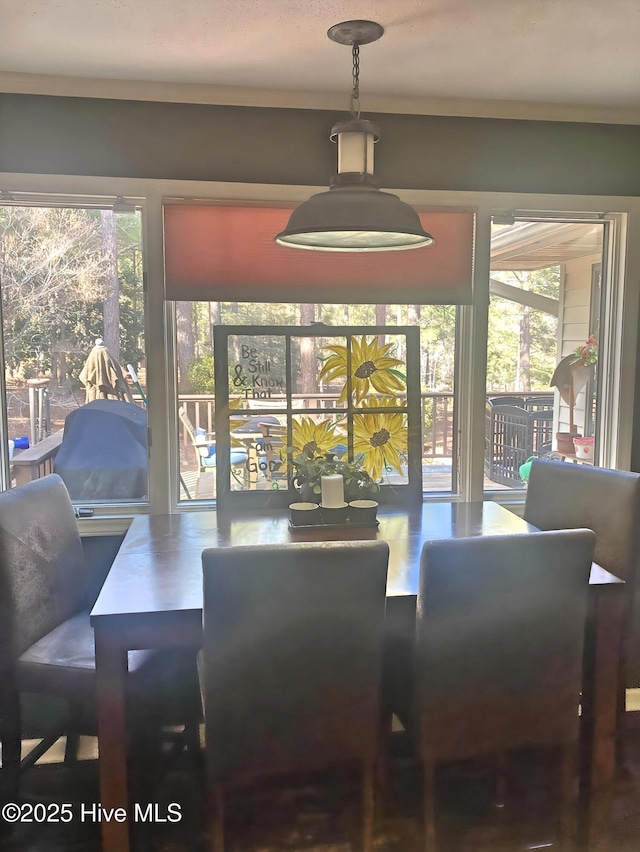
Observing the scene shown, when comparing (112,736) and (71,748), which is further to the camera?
(71,748)


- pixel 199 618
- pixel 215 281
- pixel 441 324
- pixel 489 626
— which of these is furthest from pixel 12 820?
pixel 441 324

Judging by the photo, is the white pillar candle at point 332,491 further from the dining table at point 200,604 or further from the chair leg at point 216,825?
the chair leg at point 216,825

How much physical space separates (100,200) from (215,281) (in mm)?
593

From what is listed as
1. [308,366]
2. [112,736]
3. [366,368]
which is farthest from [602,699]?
[308,366]

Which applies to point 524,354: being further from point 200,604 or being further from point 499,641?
point 200,604

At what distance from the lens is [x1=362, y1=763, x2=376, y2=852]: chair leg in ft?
5.76

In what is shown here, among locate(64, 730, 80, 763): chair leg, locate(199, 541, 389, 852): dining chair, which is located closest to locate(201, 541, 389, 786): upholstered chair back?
locate(199, 541, 389, 852): dining chair

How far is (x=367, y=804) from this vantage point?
1779 mm

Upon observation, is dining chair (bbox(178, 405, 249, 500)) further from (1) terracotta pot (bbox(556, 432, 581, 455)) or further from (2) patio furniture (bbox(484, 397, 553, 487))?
(1) terracotta pot (bbox(556, 432, 581, 455))

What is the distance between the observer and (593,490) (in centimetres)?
244

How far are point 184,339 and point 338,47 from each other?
130cm

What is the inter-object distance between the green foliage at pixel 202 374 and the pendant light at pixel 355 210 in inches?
38.4

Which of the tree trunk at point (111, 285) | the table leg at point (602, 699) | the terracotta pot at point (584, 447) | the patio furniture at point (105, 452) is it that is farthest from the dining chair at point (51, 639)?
the terracotta pot at point (584, 447)

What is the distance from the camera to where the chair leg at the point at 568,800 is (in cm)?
188
